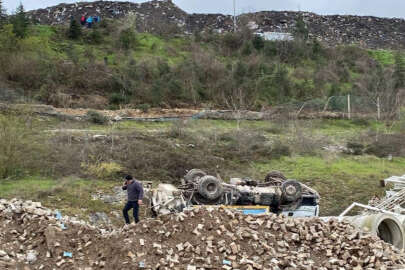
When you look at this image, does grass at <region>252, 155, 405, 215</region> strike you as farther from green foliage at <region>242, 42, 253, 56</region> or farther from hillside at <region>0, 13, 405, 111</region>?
green foliage at <region>242, 42, 253, 56</region>

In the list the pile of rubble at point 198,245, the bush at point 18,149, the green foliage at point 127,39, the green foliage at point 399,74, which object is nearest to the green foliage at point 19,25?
the green foliage at point 127,39

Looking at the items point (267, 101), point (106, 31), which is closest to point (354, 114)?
point (267, 101)

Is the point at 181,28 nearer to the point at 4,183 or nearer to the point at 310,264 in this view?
the point at 4,183

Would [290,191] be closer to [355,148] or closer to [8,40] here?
[355,148]

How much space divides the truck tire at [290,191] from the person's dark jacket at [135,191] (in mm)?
3236

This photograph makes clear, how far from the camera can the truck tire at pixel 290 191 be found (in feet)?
32.3

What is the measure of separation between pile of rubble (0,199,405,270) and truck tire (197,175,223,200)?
5.42ft

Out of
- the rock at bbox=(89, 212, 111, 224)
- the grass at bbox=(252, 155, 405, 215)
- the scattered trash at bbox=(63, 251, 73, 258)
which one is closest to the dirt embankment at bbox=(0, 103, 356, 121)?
the grass at bbox=(252, 155, 405, 215)

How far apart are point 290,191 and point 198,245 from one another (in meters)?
3.64

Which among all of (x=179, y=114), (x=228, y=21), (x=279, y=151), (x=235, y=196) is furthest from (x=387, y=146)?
(x=228, y=21)

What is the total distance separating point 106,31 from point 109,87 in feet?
28.4

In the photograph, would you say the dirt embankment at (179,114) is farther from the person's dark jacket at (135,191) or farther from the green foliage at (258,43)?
the person's dark jacket at (135,191)

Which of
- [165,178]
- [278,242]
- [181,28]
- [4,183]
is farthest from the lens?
[181,28]

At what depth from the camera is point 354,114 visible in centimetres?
2525
